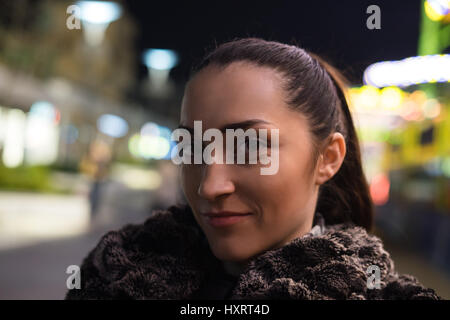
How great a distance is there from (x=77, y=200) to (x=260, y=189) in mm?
10203

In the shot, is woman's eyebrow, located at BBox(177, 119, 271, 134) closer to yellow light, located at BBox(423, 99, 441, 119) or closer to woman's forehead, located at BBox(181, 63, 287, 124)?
woman's forehead, located at BBox(181, 63, 287, 124)

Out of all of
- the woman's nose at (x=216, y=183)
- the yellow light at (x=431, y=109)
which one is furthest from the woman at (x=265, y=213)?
the yellow light at (x=431, y=109)

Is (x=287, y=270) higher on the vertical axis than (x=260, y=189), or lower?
lower

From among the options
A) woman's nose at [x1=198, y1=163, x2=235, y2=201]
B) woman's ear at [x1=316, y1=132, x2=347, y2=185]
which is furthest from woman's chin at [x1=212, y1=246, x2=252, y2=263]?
woman's ear at [x1=316, y1=132, x2=347, y2=185]

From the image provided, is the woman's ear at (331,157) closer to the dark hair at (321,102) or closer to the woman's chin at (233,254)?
the dark hair at (321,102)

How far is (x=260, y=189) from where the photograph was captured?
122 cm

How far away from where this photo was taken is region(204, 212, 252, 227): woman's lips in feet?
4.11

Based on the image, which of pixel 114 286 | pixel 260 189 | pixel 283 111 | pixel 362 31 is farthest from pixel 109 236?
pixel 362 31

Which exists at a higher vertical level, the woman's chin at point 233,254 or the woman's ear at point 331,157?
the woman's ear at point 331,157

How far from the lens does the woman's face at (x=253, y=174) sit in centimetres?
123

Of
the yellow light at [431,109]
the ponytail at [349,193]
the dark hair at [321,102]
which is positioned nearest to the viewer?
the dark hair at [321,102]

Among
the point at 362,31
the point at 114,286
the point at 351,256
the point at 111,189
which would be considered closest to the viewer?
the point at 351,256

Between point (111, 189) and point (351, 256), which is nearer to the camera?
point (351, 256)

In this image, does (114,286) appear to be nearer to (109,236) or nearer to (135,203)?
(109,236)
